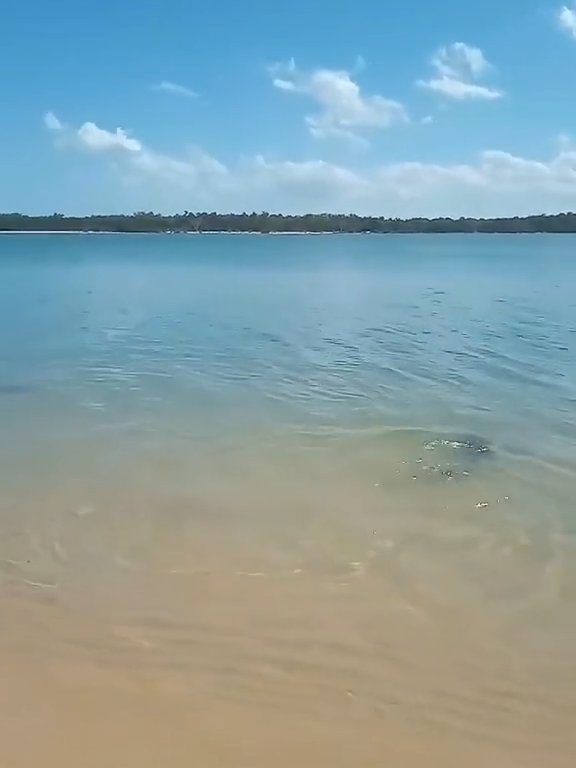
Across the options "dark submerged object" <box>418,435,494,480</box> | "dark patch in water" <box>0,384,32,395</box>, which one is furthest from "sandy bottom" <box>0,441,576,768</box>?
"dark patch in water" <box>0,384,32,395</box>

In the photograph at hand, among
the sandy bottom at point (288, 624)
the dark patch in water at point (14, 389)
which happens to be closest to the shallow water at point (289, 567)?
the sandy bottom at point (288, 624)

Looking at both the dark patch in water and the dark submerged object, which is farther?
the dark patch in water

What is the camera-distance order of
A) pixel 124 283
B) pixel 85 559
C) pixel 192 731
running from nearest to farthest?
pixel 192 731, pixel 85 559, pixel 124 283

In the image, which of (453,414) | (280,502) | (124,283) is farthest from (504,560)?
(124,283)

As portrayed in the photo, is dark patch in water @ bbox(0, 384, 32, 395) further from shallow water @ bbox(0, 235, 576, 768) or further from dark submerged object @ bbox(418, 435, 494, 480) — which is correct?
dark submerged object @ bbox(418, 435, 494, 480)

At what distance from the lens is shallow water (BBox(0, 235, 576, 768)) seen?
4.32 m

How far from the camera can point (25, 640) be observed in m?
5.20

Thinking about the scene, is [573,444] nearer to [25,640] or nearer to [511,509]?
[511,509]

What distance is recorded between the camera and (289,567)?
6.40 metres

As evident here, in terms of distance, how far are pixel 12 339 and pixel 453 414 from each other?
13.3 m

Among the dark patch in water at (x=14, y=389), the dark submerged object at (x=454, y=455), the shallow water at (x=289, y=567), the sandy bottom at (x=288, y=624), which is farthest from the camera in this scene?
the dark patch in water at (x=14, y=389)

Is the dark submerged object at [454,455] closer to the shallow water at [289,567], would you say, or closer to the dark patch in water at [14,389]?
the shallow water at [289,567]

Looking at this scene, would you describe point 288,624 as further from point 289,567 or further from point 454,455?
point 454,455

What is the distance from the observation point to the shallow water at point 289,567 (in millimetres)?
4324
